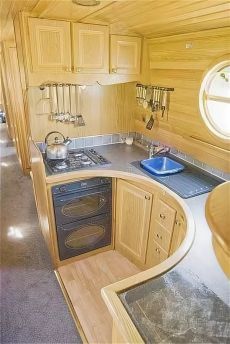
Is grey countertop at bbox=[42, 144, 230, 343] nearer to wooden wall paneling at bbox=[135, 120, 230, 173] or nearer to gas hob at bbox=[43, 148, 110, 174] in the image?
wooden wall paneling at bbox=[135, 120, 230, 173]

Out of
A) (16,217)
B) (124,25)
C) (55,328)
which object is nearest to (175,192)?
(55,328)

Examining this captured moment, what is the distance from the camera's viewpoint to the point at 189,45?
2000 mm

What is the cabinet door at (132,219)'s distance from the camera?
208 centimetres

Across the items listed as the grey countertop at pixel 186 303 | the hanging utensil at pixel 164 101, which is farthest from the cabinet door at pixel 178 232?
the hanging utensil at pixel 164 101

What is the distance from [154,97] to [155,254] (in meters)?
1.51

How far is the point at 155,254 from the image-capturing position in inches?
81.0

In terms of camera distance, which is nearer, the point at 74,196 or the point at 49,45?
the point at 49,45

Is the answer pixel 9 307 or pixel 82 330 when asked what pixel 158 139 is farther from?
pixel 9 307

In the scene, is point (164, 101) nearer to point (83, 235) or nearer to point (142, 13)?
point (142, 13)

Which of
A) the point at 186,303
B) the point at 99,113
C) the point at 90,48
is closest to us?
the point at 186,303

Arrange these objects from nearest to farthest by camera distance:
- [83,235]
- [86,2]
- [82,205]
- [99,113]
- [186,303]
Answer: [186,303] → [86,2] → [82,205] → [83,235] → [99,113]

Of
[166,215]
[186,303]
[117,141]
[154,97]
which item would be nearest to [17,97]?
[117,141]

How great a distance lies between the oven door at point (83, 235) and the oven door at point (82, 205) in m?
0.06

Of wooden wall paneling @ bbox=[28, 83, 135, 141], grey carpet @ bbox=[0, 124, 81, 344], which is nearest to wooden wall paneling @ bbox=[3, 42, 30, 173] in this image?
grey carpet @ bbox=[0, 124, 81, 344]
